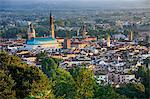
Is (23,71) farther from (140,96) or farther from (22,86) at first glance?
(140,96)

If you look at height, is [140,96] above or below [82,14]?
above

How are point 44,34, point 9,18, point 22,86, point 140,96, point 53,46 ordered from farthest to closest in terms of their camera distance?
1. point 9,18
2. point 44,34
3. point 53,46
4. point 22,86
5. point 140,96

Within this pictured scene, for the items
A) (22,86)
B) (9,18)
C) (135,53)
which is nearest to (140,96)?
(22,86)

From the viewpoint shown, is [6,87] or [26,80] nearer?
[6,87]

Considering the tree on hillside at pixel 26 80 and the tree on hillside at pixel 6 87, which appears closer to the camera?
the tree on hillside at pixel 6 87

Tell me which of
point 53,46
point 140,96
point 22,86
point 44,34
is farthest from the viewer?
point 44,34

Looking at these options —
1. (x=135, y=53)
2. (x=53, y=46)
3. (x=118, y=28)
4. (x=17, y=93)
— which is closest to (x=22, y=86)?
(x=17, y=93)

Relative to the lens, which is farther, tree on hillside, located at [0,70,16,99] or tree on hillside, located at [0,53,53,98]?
tree on hillside, located at [0,53,53,98]

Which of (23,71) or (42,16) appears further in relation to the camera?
(42,16)

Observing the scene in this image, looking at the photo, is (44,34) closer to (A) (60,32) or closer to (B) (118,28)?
(A) (60,32)
